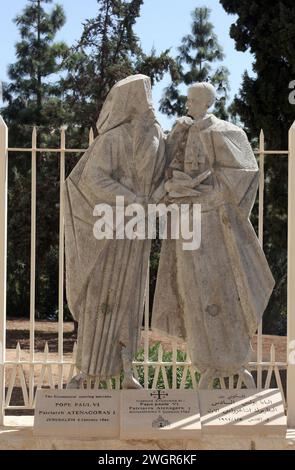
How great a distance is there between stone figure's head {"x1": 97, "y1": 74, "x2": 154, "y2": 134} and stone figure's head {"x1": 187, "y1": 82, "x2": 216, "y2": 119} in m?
0.29

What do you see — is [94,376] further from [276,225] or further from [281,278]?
[281,278]

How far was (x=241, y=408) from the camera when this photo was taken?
496 cm

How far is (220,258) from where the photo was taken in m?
5.29

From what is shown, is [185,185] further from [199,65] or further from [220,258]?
[199,65]

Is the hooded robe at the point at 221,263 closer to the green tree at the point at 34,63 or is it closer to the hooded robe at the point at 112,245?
the hooded robe at the point at 112,245

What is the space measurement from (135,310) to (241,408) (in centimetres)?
96

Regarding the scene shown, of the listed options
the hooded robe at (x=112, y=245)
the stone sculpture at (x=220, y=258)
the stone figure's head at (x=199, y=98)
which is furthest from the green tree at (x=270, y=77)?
the hooded robe at (x=112, y=245)

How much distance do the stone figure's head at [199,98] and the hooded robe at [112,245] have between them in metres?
0.30

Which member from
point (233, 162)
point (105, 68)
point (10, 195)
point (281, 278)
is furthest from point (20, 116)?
point (233, 162)

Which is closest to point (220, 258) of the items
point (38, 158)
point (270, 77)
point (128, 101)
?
point (128, 101)

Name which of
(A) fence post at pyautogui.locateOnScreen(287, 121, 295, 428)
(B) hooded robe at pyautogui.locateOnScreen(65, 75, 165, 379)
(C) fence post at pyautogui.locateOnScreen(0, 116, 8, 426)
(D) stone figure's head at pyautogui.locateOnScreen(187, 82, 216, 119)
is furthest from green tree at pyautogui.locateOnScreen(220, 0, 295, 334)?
(C) fence post at pyautogui.locateOnScreen(0, 116, 8, 426)

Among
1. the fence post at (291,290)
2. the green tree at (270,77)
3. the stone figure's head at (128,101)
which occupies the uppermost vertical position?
the green tree at (270,77)

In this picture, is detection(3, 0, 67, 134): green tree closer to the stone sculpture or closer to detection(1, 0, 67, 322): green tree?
detection(1, 0, 67, 322): green tree

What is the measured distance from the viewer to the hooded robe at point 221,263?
5.24 meters
